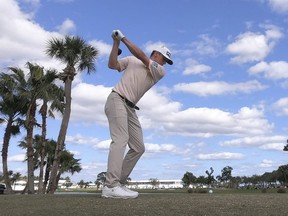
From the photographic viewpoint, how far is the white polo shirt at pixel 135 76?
6.15 meters

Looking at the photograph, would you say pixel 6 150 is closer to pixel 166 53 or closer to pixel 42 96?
pixel 42 96

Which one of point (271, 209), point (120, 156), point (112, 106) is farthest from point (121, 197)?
point (271, 209)

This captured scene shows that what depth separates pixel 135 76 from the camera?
20.2ft

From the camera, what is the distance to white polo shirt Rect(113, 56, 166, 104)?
6148mm

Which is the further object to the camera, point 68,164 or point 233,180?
point 233,180

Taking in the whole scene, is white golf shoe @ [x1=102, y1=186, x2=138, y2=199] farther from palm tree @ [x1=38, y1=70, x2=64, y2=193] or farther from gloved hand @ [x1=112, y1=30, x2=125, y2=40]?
palm tree @ [x1=38, y1=70, x2=64, y2=193]

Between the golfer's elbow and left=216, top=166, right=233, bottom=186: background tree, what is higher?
left=216, top=166, right=233, bottom=186: background tree

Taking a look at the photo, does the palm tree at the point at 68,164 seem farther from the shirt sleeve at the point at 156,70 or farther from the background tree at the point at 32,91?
the shirt sleeve at the point at 156,70

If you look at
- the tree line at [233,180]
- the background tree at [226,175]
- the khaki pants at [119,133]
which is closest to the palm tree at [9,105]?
the khaki pants at [119,133]

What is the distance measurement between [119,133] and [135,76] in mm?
841

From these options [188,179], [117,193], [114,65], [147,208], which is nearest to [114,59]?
[114,65]

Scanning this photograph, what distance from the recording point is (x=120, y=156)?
6.02m

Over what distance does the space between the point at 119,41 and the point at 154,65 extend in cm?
59

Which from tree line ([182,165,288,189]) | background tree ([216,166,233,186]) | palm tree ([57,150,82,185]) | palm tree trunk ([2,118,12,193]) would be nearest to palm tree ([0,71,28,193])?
palm tree trunk ([2,118,12,193])
